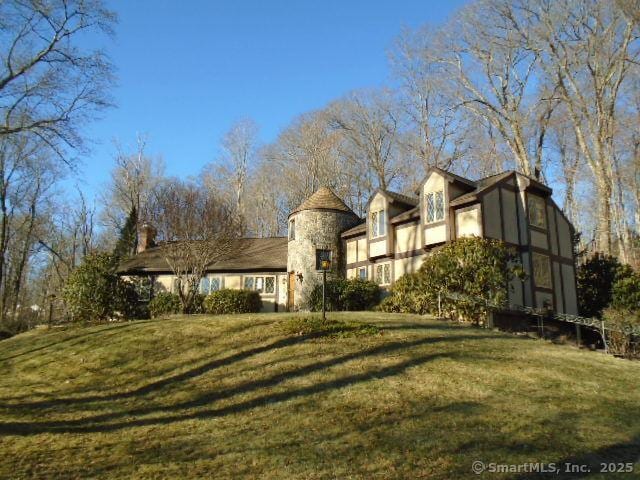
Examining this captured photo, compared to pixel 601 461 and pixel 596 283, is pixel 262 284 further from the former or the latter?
pixel 601 461

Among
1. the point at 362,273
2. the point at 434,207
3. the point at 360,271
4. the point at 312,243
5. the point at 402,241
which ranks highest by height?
the point at 434,207

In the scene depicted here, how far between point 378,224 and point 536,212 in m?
7.60

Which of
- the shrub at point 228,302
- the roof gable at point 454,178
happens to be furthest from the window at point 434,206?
the shrub at point 228,302

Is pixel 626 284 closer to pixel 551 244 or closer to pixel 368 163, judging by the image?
pixel 551 244

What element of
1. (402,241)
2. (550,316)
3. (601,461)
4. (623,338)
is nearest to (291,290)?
(402,241)

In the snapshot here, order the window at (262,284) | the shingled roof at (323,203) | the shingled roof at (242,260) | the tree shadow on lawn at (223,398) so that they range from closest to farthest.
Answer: the tree shadow on lawn at (223,398) < the shingled roof at (323,203) < the shingled roof at (242,260) < the window at (262,284)

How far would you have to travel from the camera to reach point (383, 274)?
2773 centimetres

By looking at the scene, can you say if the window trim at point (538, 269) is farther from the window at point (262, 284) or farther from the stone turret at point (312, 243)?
the window at point (262, 284)

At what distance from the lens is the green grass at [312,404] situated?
→ 844 cm

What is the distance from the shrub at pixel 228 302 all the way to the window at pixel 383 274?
6.88 metres

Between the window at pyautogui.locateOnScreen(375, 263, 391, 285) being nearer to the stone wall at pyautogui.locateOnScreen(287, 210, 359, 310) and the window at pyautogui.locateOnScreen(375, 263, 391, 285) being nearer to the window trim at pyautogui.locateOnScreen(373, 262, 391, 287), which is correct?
the window trim at pyautogui.locateOnScreen(373, 262, 391, 287)

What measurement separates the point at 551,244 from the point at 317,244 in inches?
468

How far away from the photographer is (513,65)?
3334 cm

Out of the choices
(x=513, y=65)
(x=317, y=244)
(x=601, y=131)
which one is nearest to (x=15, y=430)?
(x=317, y=244)
